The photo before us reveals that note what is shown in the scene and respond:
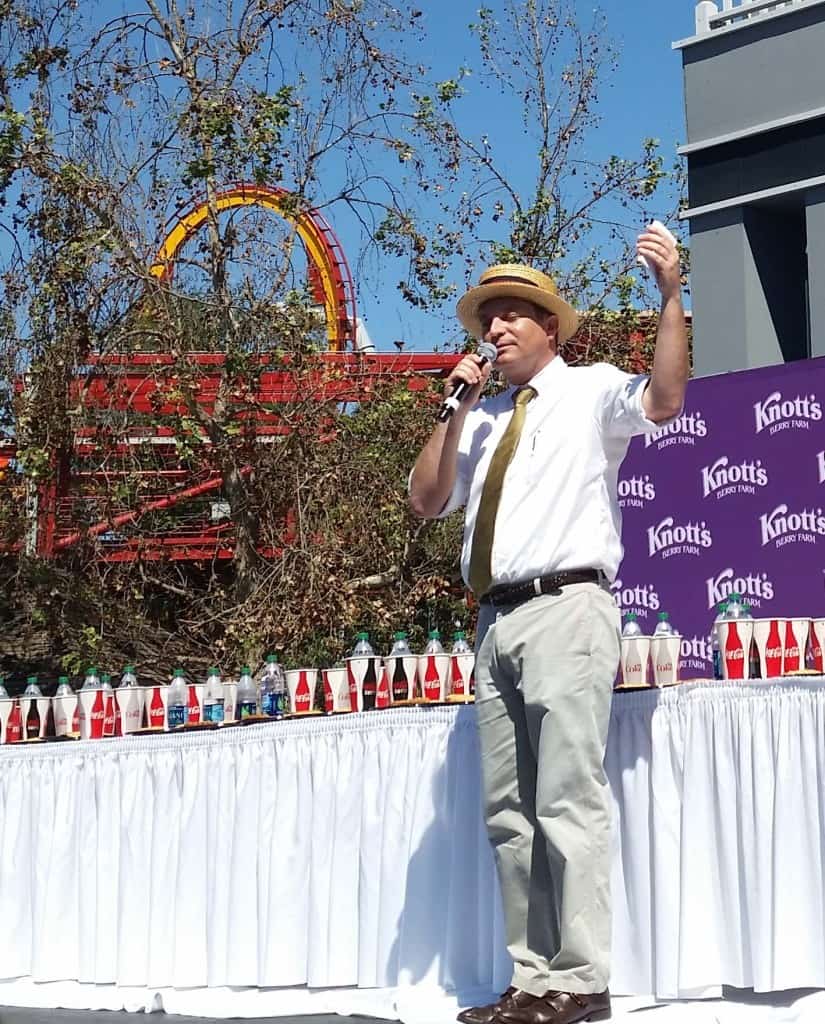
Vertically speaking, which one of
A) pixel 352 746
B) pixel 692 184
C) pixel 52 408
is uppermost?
pixel 692 184

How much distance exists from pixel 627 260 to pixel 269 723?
9781mm

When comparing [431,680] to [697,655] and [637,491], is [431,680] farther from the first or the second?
[637,491]

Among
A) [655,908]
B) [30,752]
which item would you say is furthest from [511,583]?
[30,752]

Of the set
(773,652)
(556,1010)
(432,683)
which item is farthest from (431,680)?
(556,1010)

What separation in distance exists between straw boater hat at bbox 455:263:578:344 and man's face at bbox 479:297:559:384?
0.02m

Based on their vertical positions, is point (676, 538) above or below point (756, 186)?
below

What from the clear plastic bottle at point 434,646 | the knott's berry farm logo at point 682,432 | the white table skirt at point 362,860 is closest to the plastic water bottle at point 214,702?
the white table skirt at point 362,860

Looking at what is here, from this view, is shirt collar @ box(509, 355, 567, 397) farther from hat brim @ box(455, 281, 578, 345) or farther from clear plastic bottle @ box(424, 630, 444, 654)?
clear plastic bottle @ box(424, 630, 444, 654)

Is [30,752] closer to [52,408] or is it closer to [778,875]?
[778,875]

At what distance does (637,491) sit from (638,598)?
16.3 inches

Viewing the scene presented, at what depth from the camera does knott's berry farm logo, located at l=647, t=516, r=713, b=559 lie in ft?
17.2

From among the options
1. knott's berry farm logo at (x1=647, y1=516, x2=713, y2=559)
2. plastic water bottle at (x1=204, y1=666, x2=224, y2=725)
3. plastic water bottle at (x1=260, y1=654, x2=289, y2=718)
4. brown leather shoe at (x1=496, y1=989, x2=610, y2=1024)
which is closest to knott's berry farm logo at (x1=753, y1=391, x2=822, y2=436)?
knott's berry farm logo at (x1=647, y1=516, x2=713, y2=559)

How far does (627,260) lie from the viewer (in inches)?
526

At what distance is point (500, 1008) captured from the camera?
128 inches
